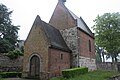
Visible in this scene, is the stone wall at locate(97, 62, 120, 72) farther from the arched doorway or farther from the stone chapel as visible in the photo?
the arched doorway

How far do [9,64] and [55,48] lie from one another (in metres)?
9.03

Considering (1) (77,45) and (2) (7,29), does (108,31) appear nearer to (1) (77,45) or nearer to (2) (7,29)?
(1) (77,45)

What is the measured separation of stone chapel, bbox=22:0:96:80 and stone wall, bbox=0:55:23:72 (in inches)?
196

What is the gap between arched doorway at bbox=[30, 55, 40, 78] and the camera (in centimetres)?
1992

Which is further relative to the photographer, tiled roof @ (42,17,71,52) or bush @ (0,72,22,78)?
bush @ (0,72,22,78)

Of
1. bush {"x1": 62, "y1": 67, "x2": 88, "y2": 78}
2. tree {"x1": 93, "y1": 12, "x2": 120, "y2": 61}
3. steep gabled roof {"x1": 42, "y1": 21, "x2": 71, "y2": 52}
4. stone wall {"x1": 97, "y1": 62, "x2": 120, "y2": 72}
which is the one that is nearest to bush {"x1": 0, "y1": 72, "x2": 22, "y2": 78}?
steep gabled roof {"x1": 42, "y1": 21, "x2": 71, "y2": 52}

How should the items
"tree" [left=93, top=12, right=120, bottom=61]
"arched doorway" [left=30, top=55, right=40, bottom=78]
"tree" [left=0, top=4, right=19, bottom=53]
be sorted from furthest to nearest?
"tree" [left=93, top=12, right=120, bottom=61]
"tree" [left=0, top=4, right=19, bottom=53]
"arched doorway" [left=30, top=55, right=40, bottom=78]

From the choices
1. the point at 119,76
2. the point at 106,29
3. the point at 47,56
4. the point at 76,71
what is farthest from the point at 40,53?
the point at 106,29

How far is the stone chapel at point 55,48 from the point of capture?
19484 millimetres

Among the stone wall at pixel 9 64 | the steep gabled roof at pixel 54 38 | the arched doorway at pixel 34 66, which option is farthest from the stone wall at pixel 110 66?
the arched doorway at pixel 34 66

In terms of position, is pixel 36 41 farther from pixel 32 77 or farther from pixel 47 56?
pixel 32 77

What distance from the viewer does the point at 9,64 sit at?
2523 cm

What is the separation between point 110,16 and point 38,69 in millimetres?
25497

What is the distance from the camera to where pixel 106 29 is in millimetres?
39094
